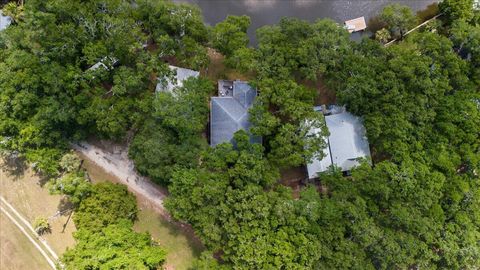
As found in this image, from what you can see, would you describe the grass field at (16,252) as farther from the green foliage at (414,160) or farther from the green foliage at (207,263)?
the green foliage at (414,160)

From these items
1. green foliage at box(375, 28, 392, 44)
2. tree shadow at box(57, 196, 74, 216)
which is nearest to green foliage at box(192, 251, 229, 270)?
tree shadow at box(57, 196, 74, 216)

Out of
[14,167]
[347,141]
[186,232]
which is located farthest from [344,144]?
[14,167]

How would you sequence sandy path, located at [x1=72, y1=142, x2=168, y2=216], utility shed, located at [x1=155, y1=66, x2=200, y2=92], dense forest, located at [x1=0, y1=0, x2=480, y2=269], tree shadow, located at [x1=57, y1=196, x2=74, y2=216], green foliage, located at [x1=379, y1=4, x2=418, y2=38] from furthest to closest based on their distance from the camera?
green foliage, located at [x1=379, y1=4, x2=418, y2=38]
sandy path, located at [x1=72, y1=142, x2=168, y2=216]
tree shadow, located at [x1=57, y1=196, x2=74, y2=216]
utility shed, located at [x1=155, y1=66, x2=200, y2=92]
dense forest, located at [x1=0, y1=0, x2=480, y2=269]

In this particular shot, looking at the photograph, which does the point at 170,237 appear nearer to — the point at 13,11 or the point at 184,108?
the point at 184,108

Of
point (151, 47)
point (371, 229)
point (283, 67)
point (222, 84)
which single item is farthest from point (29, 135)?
point (371, 229)

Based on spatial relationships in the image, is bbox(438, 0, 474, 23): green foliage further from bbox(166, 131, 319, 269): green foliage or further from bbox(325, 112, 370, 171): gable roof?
bbox(166, 131, 319, 269): green foliage

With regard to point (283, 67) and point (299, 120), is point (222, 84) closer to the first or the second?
point (283, 67)
